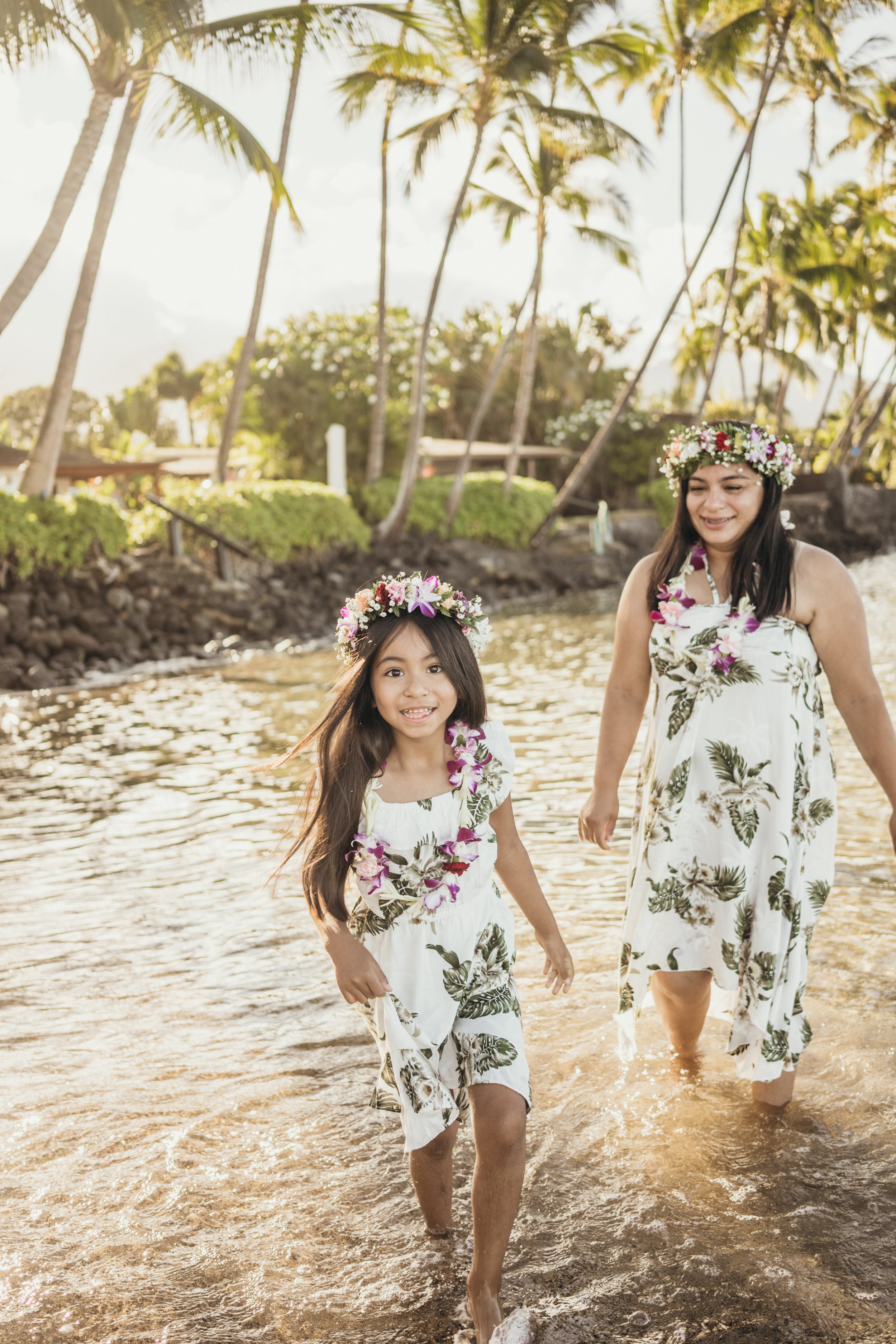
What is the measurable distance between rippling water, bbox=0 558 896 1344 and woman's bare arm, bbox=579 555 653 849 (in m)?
0.90

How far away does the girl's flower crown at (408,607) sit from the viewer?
2.87 metres

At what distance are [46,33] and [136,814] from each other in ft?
29.5

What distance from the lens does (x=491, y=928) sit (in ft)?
9.23

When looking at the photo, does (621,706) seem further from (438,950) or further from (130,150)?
(130,150)

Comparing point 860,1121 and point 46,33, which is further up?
point 46,33

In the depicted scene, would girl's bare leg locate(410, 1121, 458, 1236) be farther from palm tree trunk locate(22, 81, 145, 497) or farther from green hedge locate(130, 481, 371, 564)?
green hedge locate(130, 481, 371, 564)

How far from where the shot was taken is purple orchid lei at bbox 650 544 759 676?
332 centimetres

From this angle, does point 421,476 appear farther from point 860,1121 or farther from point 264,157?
point 860,1121

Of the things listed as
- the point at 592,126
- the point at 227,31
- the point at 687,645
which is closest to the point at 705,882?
the point at 687,645

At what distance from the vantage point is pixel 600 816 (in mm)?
3670

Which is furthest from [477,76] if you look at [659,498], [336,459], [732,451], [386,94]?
[732,451]

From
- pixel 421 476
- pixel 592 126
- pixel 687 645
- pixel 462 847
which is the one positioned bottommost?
pixel 462 847

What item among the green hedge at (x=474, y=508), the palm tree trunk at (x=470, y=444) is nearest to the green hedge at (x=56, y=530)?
the green hedge at (x=474, y=508)

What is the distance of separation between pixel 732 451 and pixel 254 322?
18132 mm
